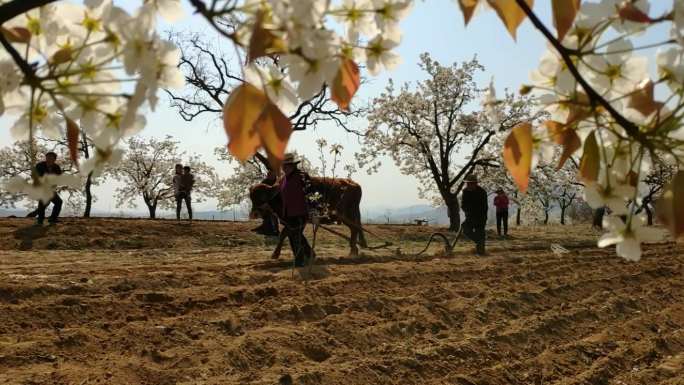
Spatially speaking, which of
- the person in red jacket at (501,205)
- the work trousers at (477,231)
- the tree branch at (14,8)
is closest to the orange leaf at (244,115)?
the tree branch at (14,8)

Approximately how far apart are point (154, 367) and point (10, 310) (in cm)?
188

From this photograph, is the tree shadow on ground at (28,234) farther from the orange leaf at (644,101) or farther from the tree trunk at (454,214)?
the tree trunk at (454,214)

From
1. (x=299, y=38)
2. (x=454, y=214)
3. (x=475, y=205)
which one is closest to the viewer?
(x=299, y=38)

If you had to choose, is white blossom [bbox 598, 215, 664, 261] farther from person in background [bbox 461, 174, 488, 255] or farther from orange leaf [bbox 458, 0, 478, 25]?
person in background [bbox 461, 174, 488, 255]

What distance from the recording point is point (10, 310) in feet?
16.8

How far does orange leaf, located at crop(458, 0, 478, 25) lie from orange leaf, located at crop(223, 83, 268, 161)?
34 centimetres

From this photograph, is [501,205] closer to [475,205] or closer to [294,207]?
[475,205]

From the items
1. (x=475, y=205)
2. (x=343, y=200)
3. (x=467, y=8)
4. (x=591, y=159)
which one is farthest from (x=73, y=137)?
(x=475, y=205)

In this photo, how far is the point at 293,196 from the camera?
28.3 ft

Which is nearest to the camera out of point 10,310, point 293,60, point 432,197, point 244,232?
point 293,60

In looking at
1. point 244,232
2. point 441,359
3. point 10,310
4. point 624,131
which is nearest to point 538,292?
point 441,359

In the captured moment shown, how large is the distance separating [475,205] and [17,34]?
1197cm

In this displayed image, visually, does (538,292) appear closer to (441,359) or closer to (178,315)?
(441,359)

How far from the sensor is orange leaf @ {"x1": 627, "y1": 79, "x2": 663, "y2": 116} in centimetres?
Answer: 70
